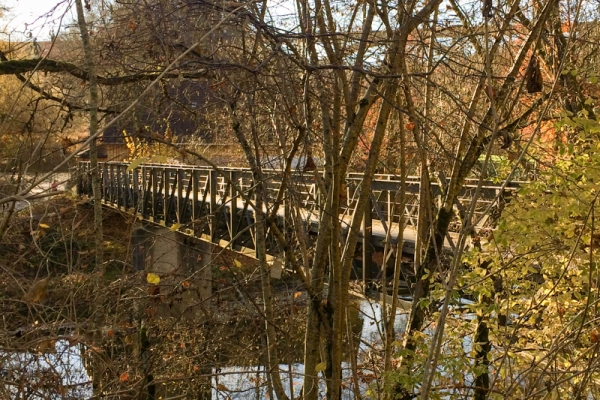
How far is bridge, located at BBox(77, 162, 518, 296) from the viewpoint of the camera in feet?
13.7

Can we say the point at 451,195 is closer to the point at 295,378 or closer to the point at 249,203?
the point at 249,203

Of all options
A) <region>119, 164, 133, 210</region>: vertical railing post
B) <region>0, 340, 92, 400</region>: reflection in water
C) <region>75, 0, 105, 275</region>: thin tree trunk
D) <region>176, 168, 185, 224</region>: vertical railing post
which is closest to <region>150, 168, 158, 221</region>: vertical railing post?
<region>176, 168, 185, 224</region>: vertical railing post

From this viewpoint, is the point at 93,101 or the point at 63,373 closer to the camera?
the point at 93,101

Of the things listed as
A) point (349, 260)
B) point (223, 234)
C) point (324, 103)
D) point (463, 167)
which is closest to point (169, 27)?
point (324, 103)

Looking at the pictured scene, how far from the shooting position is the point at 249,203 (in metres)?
3.30

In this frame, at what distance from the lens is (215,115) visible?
4.98 metres

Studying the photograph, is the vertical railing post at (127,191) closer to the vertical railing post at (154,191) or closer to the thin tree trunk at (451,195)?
the vertical railing post at (154,191)

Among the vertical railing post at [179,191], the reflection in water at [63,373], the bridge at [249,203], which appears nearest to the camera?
the reflection in water at [63,373]

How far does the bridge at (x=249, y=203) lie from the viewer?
13.7ft

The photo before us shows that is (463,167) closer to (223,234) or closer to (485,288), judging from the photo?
(485,288)

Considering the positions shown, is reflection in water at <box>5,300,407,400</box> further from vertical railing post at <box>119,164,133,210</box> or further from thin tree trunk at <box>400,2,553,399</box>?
vertical railing post at <box>119,164,133,210</box>

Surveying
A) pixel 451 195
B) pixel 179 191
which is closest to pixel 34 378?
pixel 451 195

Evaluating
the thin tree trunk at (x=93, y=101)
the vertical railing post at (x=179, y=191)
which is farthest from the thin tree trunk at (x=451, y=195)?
the vertical railing post at (x=179, y=191)

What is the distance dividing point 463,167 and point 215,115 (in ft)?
6.29
